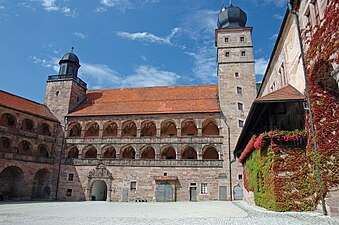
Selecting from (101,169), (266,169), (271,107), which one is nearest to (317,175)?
(266,169)

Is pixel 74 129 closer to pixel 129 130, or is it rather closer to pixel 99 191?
pixel 129 130

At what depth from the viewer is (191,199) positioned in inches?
1158

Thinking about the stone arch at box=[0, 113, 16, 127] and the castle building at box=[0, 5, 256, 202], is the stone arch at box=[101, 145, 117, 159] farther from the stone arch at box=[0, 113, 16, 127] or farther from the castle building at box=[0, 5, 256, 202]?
the stone arch at box=[0, 113, 16, 127]

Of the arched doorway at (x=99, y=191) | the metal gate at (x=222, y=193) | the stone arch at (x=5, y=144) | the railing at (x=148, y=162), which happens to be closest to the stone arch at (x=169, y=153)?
the railing at (x=148, y=162)

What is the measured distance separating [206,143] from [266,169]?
1648 cm

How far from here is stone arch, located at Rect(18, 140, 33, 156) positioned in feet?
103

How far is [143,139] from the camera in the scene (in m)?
32.0

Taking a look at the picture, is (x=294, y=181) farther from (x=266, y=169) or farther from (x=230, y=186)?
(x=230, y=186)

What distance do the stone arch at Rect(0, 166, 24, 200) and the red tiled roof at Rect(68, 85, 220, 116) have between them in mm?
8775

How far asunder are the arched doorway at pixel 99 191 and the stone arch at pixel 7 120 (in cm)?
1131

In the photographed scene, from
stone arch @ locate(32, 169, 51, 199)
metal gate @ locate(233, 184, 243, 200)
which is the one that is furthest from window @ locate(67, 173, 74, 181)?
metal gate @ locate(233, 184, 243, 200)

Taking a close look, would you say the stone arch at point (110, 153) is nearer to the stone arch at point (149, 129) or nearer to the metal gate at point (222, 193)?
the stone arch at point (149, 129)

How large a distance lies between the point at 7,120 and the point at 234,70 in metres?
26.5

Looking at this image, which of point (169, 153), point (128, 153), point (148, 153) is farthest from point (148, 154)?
point (169, 153)
